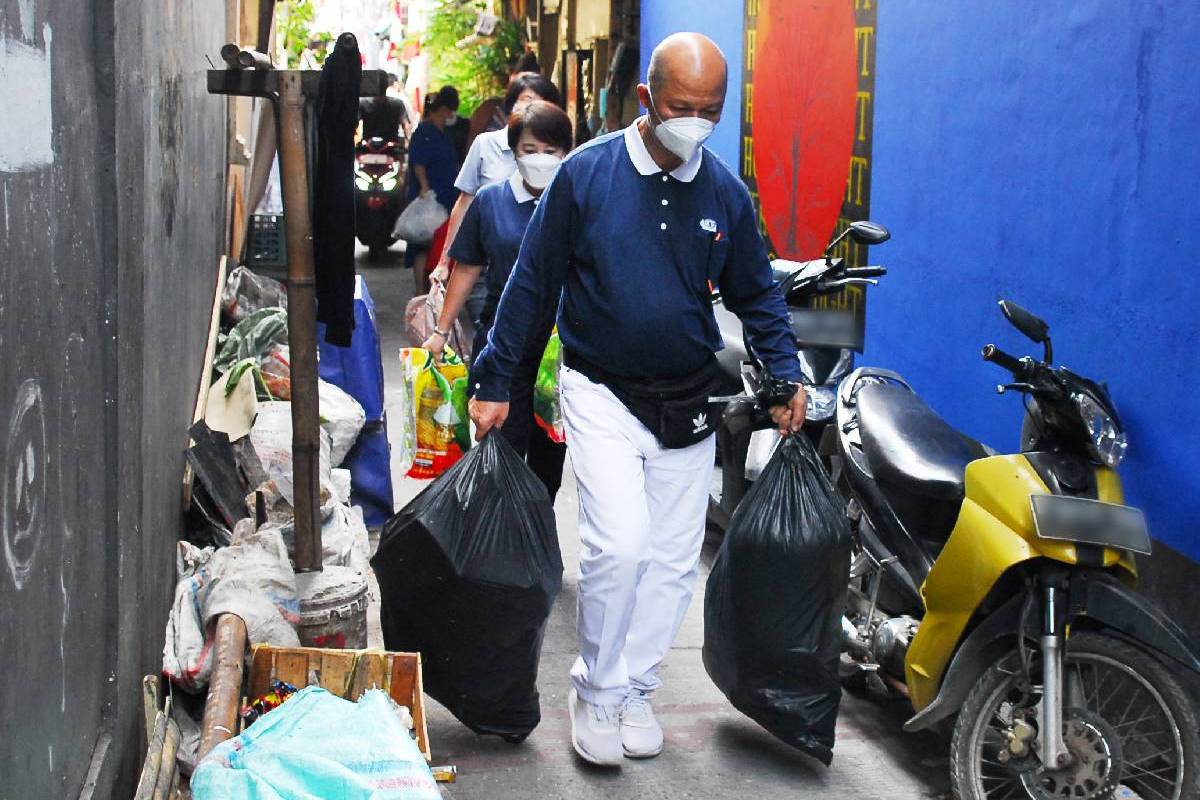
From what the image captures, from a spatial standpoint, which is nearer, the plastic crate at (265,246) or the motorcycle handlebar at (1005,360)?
the motorcycle handlebar at (1005,360)

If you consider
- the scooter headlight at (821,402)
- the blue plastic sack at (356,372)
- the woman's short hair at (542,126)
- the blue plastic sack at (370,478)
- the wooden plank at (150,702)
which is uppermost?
the woman's short hair at (542,126)

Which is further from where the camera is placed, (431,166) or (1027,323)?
(431,166)

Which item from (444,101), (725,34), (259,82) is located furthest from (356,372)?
(444,101)

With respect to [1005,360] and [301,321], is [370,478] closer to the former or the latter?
[301,321]

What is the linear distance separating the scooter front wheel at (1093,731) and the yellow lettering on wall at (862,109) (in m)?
3.94

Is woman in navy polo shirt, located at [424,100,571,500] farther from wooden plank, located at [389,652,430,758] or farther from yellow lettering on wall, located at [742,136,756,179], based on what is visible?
yellow lettering on wall, located at [742,136,756,179]

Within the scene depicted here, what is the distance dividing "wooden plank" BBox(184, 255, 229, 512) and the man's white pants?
1.57 m

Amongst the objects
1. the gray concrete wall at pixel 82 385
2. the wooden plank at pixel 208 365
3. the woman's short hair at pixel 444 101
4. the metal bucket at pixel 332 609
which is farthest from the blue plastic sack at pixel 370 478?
the woman's short hair at pixel 444 101

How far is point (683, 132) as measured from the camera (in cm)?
382

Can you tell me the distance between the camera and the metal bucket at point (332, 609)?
431 centimetres

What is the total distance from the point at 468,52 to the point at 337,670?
64.0 ft

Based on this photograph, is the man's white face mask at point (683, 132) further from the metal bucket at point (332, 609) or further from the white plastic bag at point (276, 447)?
the white plastic bag at point (276, 447)

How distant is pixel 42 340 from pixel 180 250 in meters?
2.64

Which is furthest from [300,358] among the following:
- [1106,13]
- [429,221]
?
[429,221]
